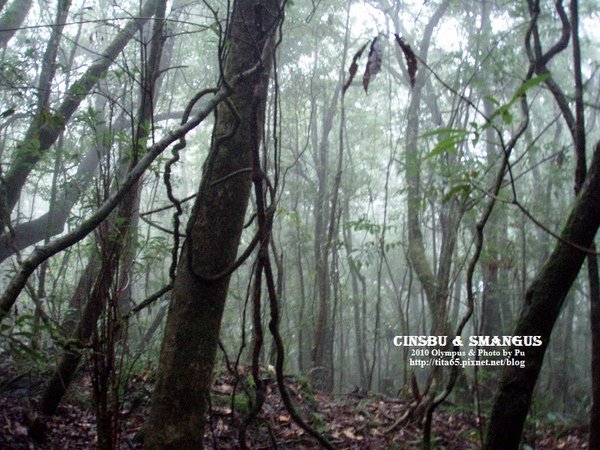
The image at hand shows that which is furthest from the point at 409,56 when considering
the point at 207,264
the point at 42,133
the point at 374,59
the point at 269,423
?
the point at 42,133

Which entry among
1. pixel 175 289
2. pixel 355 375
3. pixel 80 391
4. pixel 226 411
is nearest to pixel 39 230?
pixel 80 391

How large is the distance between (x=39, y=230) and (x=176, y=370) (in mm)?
6376

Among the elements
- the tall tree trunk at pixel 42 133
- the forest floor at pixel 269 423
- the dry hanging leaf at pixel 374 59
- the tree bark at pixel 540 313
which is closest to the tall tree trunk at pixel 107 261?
the forest floor at pixel 269 423

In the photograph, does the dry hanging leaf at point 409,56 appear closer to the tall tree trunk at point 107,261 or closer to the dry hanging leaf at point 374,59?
the dry hanging leaf at point 374,59

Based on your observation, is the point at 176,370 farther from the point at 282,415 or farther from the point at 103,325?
the point at 282,415

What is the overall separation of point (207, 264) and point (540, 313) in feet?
4.97

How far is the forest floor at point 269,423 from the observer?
108 inches

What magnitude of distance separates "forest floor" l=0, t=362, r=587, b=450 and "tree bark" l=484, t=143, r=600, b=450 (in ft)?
3.51

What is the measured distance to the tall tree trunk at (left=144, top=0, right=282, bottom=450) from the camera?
2.19 meters

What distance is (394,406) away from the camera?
4559 mm

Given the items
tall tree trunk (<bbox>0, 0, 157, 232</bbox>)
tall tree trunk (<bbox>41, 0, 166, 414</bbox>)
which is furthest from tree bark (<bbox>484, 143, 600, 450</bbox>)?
tall tree trunk (<bbox>0, 0, 157, 232</bbox>)

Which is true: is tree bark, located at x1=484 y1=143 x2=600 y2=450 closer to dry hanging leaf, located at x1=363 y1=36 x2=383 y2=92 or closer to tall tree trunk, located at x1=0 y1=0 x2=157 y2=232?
dry hanging leaf, located at x1=363 y1=36 x2=383 y2=92

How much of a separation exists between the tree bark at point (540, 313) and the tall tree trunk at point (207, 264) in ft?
4.39

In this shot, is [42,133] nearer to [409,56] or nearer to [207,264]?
[207,264]
